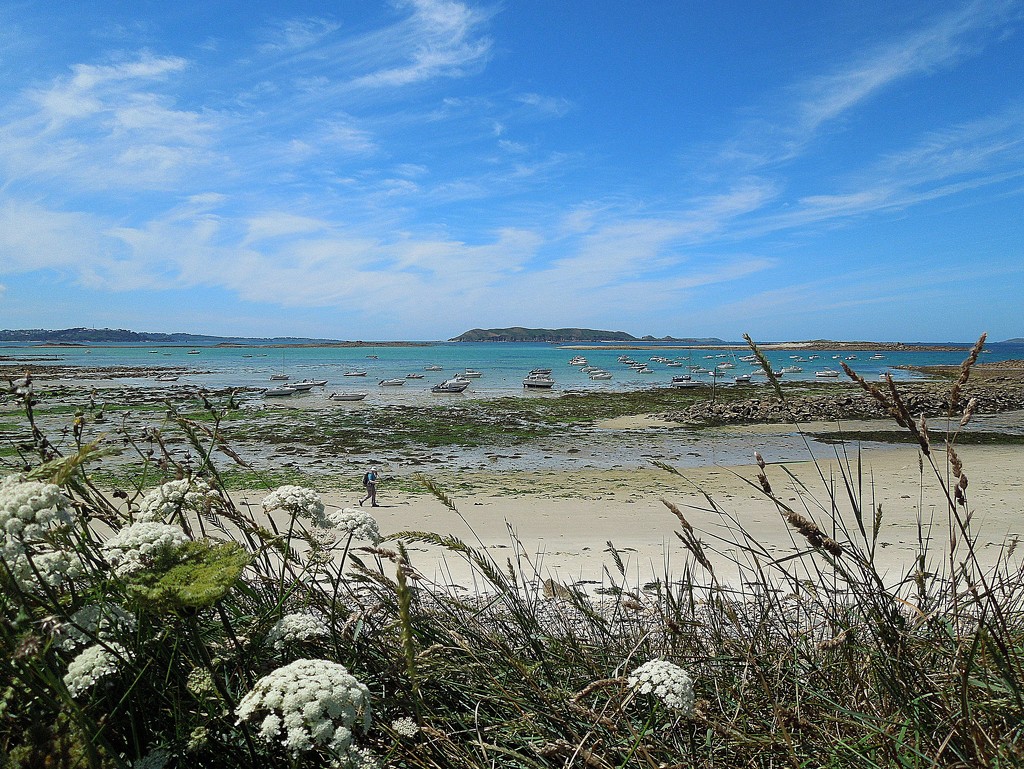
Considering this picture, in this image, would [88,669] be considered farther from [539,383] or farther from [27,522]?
[539,383]

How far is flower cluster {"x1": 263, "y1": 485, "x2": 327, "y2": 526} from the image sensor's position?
2012 mm

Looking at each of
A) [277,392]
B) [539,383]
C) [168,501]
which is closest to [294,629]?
[168,501]

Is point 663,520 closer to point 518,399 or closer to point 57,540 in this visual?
point 57,540

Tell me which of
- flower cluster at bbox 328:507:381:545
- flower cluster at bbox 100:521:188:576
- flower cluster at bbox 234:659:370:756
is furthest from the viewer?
flower cluster at bbox 328:507:381:545

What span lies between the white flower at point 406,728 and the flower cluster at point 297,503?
2.27 feet

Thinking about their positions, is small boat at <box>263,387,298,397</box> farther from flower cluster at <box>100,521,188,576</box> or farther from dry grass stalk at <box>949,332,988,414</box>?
dry grass stalk at <box>949,332,988,414</box>

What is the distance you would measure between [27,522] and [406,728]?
1065 mm

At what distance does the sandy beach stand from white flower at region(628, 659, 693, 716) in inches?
197

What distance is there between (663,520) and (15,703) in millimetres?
10670

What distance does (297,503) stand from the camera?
203 cm

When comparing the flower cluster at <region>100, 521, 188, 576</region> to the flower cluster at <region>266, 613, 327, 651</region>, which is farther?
the flower cluster at <region>266, 613, 327, 651</region>

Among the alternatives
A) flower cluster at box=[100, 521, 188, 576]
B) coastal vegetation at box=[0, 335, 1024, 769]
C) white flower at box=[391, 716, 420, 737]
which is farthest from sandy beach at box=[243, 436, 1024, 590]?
flower cluster at box=[100, 521, 188, 576]

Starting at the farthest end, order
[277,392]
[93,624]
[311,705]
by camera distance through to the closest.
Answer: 1. [277,392]
2. [93,624]
3. [311,705]

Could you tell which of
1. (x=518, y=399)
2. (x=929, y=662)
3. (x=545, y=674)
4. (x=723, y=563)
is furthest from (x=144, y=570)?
(x=518, y=399)
